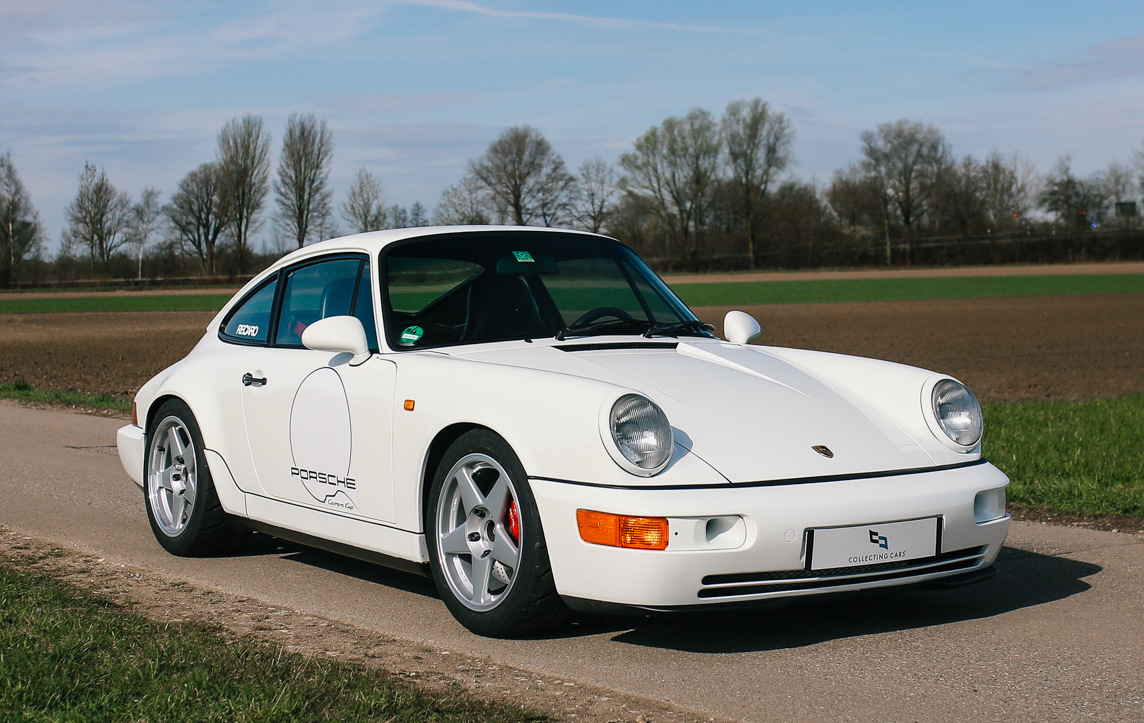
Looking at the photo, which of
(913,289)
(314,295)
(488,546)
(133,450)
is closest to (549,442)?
(488,546)

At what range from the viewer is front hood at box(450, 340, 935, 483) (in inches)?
147

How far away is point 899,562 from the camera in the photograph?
3.74 m

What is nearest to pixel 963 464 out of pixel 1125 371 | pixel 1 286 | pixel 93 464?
pixel 93 464

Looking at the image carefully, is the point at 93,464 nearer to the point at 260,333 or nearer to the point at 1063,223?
the point at 260,333

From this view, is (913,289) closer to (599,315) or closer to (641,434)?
(599,315)

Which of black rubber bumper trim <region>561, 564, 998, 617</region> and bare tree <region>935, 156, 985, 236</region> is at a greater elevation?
bare tree <region>935, 156, 985, 236</region>

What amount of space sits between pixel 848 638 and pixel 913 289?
182 feet

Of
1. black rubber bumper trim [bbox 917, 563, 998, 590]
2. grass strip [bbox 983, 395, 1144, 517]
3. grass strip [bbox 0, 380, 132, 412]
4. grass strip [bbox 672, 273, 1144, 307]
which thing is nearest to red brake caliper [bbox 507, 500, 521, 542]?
black rubber bumper trim [bbox 917, 563, 998, 590]

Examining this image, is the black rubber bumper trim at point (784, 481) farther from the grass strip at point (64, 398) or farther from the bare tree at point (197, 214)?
the bare tree at point (197, 214)

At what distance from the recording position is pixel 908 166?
9975cm

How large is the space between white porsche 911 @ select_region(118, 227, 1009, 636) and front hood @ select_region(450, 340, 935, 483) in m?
0.01

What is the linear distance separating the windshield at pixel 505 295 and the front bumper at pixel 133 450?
198 cm

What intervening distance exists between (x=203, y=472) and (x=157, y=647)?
181cm

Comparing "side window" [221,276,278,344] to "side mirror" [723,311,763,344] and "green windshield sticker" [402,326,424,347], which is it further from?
"side mirror" [723,311,763,344]
